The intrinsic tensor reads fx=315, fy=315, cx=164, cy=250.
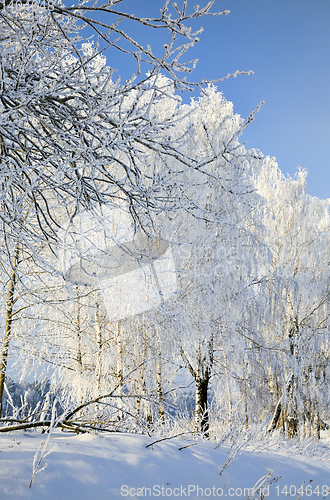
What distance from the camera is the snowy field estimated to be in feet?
4.42

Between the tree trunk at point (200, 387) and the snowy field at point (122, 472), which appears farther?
the tree trunk at point (200, 387)

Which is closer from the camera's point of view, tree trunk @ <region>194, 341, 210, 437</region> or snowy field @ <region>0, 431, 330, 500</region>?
snowy field @ <region>0, 431, 330, 500</region>

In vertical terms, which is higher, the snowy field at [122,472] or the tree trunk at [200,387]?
the snowy field at [122,472]

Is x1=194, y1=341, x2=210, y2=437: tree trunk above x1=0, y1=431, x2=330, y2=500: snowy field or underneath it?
underneath

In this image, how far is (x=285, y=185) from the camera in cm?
956

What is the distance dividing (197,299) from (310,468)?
3.16 metres

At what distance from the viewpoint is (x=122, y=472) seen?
1567mm

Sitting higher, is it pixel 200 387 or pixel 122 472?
pixel 122 472

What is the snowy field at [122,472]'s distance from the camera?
135 cm

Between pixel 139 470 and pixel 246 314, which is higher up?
pixel 246 314

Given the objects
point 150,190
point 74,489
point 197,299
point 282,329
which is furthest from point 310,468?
point 282,329

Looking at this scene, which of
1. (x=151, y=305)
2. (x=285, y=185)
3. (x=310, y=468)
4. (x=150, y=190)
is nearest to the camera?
(x=150, y=190)

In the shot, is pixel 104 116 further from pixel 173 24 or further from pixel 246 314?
pixel 246 314

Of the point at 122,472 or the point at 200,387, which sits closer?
the point at 122,472
